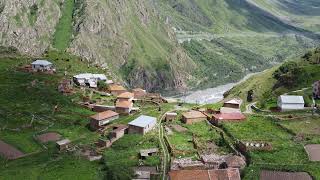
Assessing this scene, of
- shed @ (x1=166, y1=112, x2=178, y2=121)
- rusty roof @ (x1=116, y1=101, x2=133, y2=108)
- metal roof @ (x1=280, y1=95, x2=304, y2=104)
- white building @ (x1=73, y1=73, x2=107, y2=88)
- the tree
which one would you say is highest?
the tree

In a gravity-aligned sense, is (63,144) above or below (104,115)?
below

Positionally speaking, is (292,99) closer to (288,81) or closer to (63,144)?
(288,81)

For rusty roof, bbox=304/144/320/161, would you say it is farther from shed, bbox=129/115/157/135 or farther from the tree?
the tree

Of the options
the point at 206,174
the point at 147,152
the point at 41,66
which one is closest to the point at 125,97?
the point at 147,152

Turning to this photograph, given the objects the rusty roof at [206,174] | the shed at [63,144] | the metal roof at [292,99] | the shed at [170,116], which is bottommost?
the rusty roof at [206,174]

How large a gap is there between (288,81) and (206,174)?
6709 centimetres

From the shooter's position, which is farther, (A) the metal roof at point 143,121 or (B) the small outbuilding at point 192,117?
(B) the small outbuilding at point 192,117

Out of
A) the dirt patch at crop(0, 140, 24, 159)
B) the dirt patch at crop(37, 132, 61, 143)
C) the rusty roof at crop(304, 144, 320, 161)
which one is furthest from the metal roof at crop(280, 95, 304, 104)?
the dirt patch at crop(0, 140, 24, 159)

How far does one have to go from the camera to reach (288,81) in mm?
135125

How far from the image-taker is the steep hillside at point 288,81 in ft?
402

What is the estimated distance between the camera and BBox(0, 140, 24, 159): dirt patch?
3582 inches

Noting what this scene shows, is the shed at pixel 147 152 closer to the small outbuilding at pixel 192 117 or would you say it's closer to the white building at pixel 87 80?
the small outbuilding at pixel 192 117

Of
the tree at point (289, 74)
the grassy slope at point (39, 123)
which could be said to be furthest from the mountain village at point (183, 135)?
the tree at point (289, 74)

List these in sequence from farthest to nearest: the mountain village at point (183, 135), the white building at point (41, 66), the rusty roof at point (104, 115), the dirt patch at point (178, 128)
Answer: the white building at point (41, 66) < the rusty roof at point (104, 115) < the dirt patch at point (178, 128) < the mountain village at point (183, 135)
